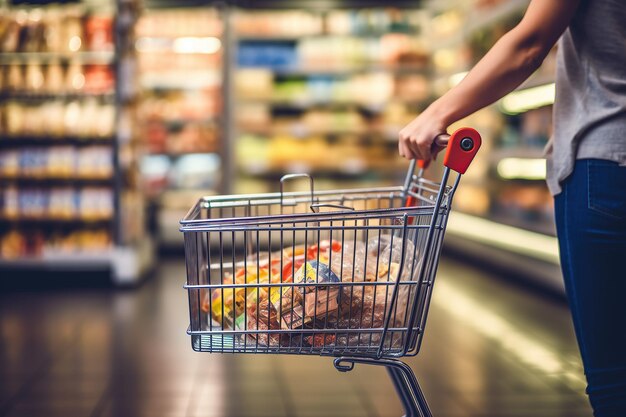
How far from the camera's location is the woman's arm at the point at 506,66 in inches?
53.1

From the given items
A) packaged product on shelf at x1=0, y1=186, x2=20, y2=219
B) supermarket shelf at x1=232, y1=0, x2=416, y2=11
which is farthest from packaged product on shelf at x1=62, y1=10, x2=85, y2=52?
supermarket shelf at x1=232, y1=0, x2=416, y2=11

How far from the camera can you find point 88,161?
5.79 metres

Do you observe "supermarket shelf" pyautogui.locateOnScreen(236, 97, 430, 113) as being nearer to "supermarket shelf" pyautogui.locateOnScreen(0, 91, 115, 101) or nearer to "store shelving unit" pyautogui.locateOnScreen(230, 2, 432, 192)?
"store shelving unit" pyautogui.locateOnScreen(230, 2, 432, 192)

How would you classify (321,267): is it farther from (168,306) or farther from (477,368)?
(168,306)

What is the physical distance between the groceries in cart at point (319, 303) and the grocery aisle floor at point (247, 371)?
1.38 meters

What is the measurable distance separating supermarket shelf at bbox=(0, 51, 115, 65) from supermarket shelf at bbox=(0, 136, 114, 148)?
60cm

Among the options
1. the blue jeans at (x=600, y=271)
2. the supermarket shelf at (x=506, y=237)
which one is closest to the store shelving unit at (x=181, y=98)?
the supermarket shelf at (x=506, y=237)

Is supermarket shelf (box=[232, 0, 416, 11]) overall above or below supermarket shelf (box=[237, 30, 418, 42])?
above

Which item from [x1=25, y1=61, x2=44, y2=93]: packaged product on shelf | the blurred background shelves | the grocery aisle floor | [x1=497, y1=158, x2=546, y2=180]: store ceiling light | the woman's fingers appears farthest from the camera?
the blurred background shelves

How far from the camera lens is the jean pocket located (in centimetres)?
135

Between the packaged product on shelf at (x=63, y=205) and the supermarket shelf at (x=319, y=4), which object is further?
the supermarket shelf at (x=319, y=4)

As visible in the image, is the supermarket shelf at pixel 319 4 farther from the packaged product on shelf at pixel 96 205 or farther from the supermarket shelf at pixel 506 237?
the packaged product on shelf at pixel 96 205

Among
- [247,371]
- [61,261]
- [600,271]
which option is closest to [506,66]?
[600,271]

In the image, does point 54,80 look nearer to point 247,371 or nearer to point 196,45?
point 196,45
